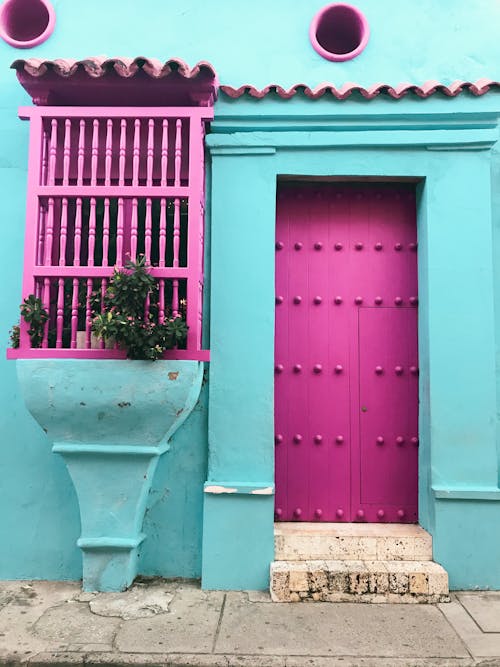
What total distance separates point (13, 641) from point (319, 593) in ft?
5.65

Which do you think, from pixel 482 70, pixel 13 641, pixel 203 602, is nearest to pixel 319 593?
pixel 203 602

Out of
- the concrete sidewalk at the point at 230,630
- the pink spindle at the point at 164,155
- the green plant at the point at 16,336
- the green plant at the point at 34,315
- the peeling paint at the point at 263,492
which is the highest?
the pink spindle at the point at 164,155

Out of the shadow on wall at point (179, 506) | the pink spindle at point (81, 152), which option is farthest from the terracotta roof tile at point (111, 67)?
the shadow on wall at point (179, 506)

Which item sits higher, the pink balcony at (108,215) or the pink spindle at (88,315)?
the pink balcony at (108,215)

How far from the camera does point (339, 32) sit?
14.1ft

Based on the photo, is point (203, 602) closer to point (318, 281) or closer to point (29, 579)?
point (29, 579)

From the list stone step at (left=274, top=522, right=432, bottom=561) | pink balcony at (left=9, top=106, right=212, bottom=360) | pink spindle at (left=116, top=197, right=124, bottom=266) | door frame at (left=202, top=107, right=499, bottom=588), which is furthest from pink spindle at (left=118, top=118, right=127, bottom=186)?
stone step at (left=274, top=522, right=432, bottom=561)

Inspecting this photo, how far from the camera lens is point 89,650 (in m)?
2.81

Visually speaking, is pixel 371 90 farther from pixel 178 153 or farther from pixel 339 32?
pixel 178 153

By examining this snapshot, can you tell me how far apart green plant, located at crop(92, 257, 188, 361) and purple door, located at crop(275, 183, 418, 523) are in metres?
0.97

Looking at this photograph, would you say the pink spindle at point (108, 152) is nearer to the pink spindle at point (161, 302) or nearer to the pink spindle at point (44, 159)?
the pink spindle at point (44, 159)

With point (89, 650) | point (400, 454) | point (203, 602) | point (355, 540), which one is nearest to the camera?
point (89, 650)

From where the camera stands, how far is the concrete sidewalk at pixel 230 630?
9.03 feet

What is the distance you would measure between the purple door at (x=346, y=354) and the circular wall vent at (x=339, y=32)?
1.01m
